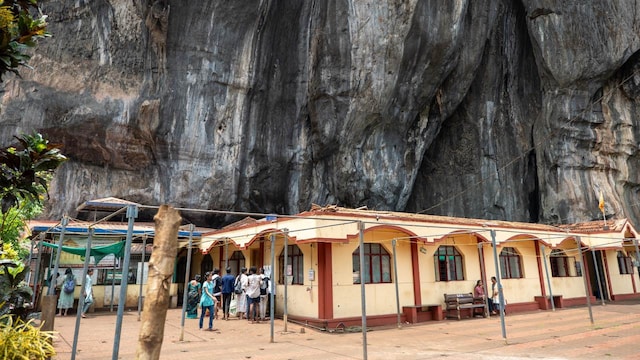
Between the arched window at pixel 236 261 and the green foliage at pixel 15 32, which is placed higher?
the green foliage at pixel 15 32

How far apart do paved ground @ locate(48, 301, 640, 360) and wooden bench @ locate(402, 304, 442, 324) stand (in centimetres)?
47

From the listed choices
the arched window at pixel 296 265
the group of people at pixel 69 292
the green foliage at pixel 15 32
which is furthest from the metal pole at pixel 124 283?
the group of people at pixel 69 292

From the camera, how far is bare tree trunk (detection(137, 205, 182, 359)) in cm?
361

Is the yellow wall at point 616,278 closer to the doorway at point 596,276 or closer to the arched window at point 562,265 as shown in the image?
the doorway at point 596,276

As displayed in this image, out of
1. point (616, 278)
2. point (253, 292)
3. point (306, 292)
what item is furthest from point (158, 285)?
point (616, 278)

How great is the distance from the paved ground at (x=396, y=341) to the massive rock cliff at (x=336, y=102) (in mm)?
10816

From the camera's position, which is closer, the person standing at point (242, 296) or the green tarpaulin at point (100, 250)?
the person standing at point (242, 296)

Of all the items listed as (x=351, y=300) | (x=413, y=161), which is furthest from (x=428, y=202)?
(x=351, y=300)


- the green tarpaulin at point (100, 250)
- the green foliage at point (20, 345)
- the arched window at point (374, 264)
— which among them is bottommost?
the green foliage at point (20, 345)

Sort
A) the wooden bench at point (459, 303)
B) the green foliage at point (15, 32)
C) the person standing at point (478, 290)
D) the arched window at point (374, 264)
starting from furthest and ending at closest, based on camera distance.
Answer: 1. the person standing at point (478, 290)
2. the wooden bench at point (459, 303)
3. the arched window at point (374, 264)
4. the green foliage at point (15, 32)

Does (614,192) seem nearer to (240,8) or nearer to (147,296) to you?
(240,8)

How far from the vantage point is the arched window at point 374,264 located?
13.8 metres

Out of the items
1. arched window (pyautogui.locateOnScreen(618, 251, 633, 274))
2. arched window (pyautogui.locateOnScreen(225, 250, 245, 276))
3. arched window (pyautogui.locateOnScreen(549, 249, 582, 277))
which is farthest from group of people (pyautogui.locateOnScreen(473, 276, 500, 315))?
arched window (pyautogui.locateOnScreen(618, 251, 633, 274))

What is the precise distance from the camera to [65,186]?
2212cm
